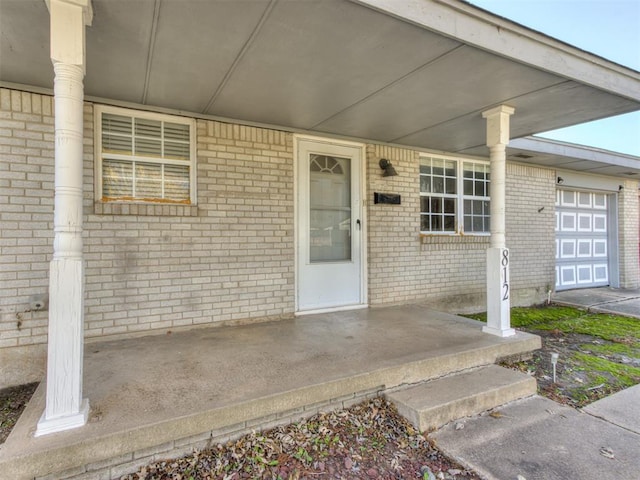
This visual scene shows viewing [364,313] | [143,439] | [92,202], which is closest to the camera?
[143,439]

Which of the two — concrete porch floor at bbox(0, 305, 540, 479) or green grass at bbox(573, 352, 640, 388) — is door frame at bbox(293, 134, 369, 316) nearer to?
concrete porch floor at bbox(0, 305, 540, 479)

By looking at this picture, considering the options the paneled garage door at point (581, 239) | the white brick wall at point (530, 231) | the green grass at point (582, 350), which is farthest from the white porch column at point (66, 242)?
the paneled garage door at point (581, 239)

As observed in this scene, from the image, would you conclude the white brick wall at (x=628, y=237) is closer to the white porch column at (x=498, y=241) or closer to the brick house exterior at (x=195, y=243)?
the brick house exterior at (x=195, y=243)

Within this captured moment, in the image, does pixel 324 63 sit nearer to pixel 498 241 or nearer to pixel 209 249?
pixel 209 249

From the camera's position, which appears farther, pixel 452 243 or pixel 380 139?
pixel 452 243

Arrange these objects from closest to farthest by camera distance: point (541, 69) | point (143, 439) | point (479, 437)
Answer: point (143, 439), point (479, 437), point (541, 69)

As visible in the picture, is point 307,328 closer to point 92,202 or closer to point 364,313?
point 364,313

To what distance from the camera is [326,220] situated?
15.0 feet

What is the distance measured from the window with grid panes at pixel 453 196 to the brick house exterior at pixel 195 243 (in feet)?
0.77

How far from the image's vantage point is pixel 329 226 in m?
4.59

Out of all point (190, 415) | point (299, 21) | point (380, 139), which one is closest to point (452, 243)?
point (380, 139)

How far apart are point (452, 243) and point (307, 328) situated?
118 inches

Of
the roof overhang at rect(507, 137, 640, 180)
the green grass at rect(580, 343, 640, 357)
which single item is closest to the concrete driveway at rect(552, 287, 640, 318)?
the green grass at rect(580, 343, 640, 357)

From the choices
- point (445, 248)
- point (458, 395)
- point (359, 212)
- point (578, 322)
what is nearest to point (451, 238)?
point (445, 248)
